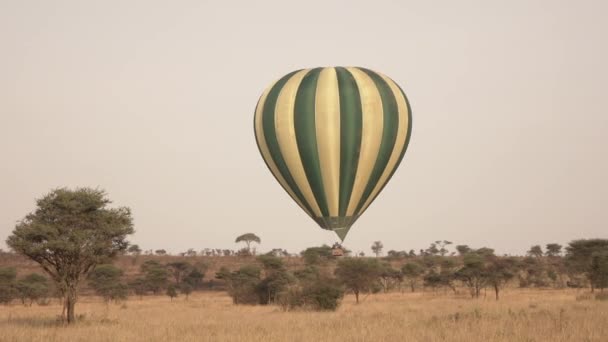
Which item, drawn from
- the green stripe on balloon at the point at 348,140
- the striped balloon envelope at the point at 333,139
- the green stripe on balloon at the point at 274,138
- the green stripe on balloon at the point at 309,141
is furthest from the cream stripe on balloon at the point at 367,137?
the green stripe on balloon at the point at 274,138

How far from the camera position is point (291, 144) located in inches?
1016

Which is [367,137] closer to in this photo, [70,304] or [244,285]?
[70,304]

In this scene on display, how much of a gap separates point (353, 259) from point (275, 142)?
36.1 metres

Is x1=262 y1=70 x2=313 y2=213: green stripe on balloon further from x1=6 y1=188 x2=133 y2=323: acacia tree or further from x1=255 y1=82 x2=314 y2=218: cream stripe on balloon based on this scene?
x1=6 y1=188 x2=133 y2=323: acacia tree

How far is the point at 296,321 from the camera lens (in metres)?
29.0

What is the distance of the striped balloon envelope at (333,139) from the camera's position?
83.7ft

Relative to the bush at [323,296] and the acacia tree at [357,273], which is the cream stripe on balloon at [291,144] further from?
the acacia tree at [357,273]

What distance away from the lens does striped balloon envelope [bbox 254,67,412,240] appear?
2550cm

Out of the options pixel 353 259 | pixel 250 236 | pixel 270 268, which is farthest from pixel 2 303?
pixel 250 236

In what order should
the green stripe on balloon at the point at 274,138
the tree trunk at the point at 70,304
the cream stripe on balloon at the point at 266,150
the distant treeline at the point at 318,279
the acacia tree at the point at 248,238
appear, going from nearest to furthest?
the green stripe on balloon at the point at 274,138, the cream stripe on balloon at the point at 266,150, the tree trunk at the point at 70,304, the distant treeline at the point at 318,279, the acacia tree at the point at 248,238

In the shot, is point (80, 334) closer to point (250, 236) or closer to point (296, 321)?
point (296, 321)

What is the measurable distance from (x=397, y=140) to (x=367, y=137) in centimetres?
151

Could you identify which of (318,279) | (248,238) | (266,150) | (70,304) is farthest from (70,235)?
(248,238)

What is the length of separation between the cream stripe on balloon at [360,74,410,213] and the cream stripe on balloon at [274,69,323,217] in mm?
2290
